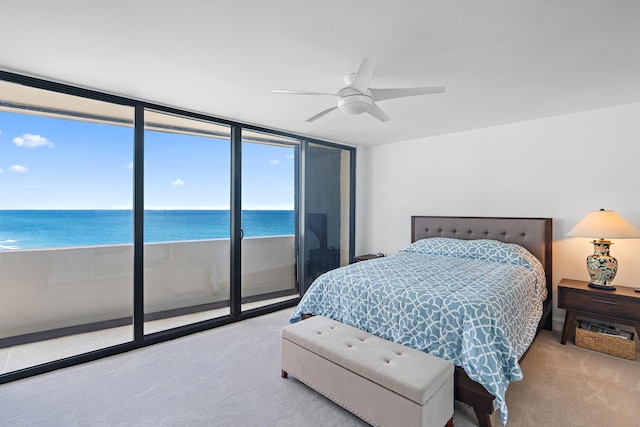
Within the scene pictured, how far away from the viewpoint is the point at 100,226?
2.88 metres

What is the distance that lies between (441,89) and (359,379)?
1.94m

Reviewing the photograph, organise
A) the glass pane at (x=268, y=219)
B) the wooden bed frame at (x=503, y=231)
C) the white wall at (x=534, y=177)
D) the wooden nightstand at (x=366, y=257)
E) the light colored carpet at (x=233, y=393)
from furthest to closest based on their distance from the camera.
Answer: the wooden nightstand at (x=366, y=257) < the glass pane at (x=268, y=219) < the wooden bed frame at (x=503, y=231) < the white wall at (x=534, y=177) < the light colored carpet at (x=233, y=393)

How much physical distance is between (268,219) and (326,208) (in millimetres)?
1046

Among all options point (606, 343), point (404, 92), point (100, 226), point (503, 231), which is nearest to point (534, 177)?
point (503, 231)

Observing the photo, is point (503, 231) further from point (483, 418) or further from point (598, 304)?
point (483, 418)

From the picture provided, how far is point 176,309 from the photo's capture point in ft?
11.3

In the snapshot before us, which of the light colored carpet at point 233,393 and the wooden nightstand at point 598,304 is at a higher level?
the wooden nightstand at point 598,304

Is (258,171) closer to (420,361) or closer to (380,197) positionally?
(380,197)

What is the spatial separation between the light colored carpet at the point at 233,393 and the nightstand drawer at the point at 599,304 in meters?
0.40

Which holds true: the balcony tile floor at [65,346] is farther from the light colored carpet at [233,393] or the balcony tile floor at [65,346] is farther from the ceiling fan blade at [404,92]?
the ceiling fan blade at [404,92]

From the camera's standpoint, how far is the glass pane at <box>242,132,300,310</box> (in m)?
3.92

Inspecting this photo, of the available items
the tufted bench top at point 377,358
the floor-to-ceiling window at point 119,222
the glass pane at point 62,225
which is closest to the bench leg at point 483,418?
the tufted bench top at point 377,358

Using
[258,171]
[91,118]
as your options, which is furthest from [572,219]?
[91,118]

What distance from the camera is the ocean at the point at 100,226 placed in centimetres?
256
